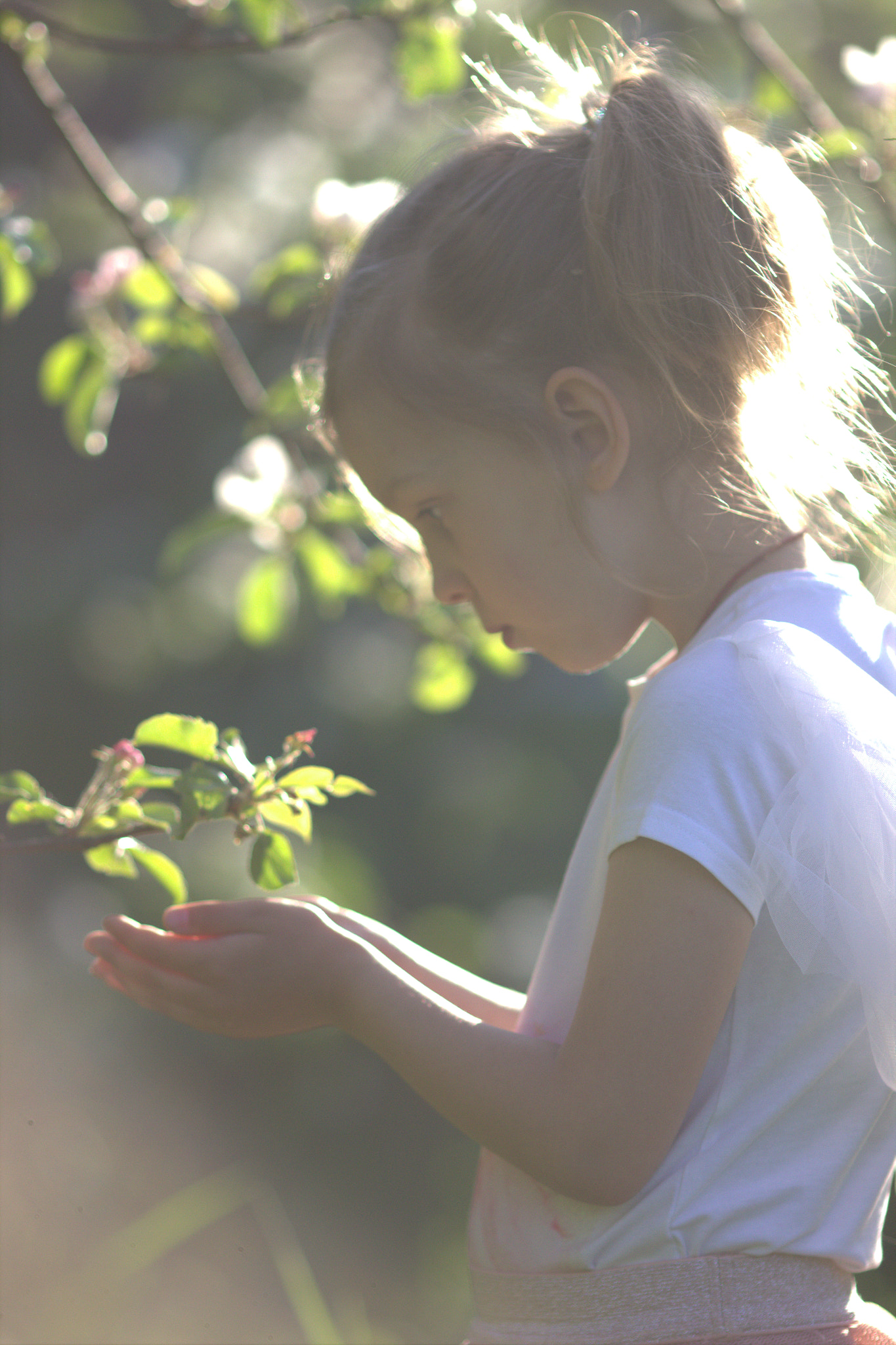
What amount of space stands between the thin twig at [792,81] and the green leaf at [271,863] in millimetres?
968

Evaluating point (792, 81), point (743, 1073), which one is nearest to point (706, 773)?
point (743, 1073)

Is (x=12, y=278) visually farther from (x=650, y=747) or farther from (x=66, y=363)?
(x=650, y=747)

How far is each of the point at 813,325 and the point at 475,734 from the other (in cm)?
270

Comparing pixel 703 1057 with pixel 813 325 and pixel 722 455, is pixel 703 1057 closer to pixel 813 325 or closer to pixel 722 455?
pixel 722 455

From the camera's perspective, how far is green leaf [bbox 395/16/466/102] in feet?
4.06

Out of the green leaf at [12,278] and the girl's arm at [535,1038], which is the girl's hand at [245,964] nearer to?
the girl's arm at [535,1038]

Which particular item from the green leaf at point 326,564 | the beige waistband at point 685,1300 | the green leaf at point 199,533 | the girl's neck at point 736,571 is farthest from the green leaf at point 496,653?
the beige waistband at point 685,1300

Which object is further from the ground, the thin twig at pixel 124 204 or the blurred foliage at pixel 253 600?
the thin twig at pixel 124 204

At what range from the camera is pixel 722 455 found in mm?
884

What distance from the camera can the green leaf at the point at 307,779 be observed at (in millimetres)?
766

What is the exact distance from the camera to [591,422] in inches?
34.1

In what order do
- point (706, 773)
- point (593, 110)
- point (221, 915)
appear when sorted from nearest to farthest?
point (706, 773), point (221, 915), point (593, 110)

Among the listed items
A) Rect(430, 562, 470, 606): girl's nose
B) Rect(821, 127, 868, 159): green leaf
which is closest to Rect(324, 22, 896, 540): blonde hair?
Rect(430, 562, 470, 606): girl's nose

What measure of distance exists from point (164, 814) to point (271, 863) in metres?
0.08
